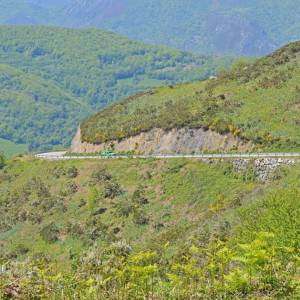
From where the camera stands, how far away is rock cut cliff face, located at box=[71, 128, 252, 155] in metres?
79.7

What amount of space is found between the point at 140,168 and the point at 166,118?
43.9 ft

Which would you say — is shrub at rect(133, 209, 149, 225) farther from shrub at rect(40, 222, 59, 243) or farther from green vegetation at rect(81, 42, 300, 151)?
green vegetation at rect(81, 42, 300, 151)

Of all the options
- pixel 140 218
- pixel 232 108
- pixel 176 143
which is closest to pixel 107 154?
pixel 176 143

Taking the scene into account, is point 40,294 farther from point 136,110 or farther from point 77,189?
point 136,110

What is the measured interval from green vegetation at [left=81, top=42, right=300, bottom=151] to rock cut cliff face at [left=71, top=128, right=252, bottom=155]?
0.73 metres

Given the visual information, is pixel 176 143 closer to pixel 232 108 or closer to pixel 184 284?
pixel 232 108

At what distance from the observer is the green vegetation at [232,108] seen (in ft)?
254

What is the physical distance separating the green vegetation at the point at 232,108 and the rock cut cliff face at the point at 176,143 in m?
0.73

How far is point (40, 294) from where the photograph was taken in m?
19.1

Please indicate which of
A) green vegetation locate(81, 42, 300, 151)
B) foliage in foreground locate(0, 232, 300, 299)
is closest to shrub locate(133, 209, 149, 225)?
green vegetation locate(81, 42, 300, 151)

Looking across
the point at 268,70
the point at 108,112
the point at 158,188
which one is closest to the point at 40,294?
the point at 158,188

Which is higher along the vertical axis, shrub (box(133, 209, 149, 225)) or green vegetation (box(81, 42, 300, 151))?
green vegetation (box(81, 42, 300, 151))

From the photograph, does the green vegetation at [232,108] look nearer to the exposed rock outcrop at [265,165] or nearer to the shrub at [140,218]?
the exposed rock outcrop at [265,165]

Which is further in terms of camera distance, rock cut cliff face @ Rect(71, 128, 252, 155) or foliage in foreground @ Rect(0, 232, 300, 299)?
rock cut cliff face @ Rect(71, 128, 252, 155)
